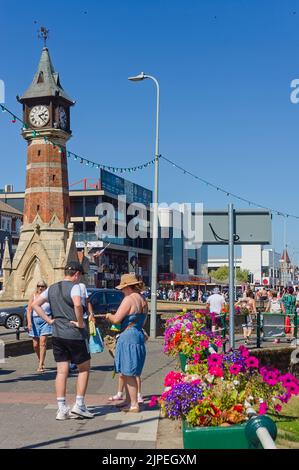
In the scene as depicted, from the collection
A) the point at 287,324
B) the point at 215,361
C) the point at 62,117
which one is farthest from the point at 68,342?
the point at 62,117

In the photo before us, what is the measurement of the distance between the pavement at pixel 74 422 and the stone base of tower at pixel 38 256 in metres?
32.4

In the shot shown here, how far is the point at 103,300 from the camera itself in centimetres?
2242

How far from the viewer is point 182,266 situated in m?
113

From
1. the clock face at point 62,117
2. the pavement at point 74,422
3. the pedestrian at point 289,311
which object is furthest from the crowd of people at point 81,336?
the clock face at point 62,117

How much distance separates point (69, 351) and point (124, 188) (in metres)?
86.8

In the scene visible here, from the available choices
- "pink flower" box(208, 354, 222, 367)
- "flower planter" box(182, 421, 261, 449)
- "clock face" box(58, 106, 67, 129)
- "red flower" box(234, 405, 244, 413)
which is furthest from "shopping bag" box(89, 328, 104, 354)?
"clock face" box(58, 106, 67, 129)

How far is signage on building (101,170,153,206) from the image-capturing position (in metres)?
87.4

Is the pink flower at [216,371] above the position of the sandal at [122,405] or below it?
above

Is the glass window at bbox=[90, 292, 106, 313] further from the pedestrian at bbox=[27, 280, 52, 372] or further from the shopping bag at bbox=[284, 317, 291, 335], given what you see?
the pedestrian at bbox=[27, 280, 52, 372]

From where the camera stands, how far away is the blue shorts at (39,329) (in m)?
11.8

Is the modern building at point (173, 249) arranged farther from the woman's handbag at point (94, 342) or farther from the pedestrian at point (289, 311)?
the woman's handbag at point (94, 342)

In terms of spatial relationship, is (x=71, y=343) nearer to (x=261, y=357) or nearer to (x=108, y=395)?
(x=108, y=395)
